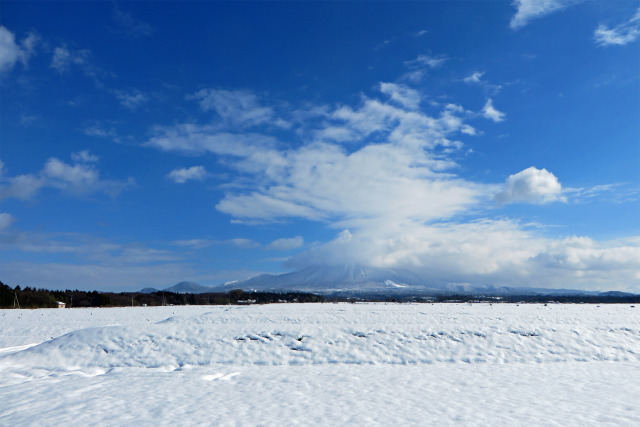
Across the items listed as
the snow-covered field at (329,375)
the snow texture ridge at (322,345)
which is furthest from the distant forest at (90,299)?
the snow texture ridge at (322,345)

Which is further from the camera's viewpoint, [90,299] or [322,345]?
[90,299]

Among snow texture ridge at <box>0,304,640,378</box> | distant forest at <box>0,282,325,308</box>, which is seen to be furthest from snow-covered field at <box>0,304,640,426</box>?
distant forest at <box>0,282,325,308</box>

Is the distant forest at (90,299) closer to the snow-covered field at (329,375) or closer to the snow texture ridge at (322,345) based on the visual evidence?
the snow-covered field at (329,375)

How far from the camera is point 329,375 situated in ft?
53.1

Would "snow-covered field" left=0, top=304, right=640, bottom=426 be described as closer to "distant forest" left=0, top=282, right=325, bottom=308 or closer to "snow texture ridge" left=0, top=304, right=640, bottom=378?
"snow texture ridge" left=0, top=304, right=640, bottom=378

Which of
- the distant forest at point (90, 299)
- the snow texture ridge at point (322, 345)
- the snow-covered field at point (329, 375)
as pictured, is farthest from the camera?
the distant forest at point (90, 299)

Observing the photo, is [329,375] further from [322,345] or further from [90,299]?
[90,299]

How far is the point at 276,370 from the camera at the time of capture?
688 inches

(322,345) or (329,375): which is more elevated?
(322,345)

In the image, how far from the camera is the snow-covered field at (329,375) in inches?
425

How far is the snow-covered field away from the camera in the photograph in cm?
1080

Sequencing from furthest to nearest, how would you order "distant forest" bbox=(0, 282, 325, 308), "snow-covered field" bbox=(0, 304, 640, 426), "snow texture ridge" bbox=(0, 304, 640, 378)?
"distant forest" bbox=(0, 282, 325, 308) → "snow texture ridge" bbox=(0, 304, 640, 378) → "snow-covered field" bbox=(0, 304, 640, 426)

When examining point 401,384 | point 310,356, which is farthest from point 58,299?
point 401,384

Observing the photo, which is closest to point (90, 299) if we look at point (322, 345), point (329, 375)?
point (322, 345)
